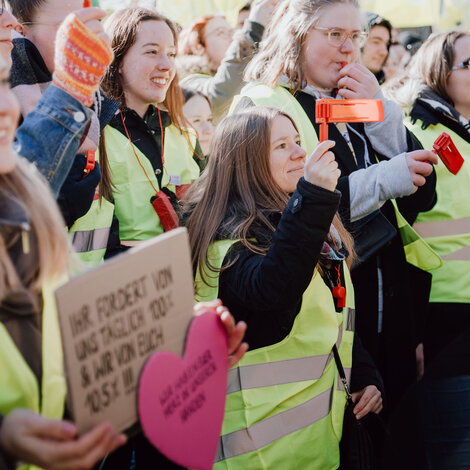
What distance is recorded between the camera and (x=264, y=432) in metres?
2.12

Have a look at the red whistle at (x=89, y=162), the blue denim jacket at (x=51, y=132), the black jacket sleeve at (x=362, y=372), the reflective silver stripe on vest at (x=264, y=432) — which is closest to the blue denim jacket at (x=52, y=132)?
the blue denim jacket at (x=51, y=132)

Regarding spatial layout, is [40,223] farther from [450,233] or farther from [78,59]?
[450,233]

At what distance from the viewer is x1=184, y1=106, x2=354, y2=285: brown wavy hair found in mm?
2246

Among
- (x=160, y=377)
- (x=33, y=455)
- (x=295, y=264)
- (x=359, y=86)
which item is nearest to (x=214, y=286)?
(x=295, y=264)

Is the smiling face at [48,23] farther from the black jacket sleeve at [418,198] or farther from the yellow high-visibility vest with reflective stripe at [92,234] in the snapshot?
the black jacket sleeve at [418,198]

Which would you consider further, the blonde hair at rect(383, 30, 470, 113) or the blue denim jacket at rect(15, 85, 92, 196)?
the blonde hair at rect(383, 30, 470, 113)

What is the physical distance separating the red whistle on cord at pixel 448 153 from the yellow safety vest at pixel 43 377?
222cm

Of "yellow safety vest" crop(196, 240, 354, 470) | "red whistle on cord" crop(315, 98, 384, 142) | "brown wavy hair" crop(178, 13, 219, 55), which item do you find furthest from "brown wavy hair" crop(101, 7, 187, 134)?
"brown wavy hair" crop(178, 13, 219, 55)

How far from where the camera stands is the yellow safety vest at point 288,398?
2119 mm

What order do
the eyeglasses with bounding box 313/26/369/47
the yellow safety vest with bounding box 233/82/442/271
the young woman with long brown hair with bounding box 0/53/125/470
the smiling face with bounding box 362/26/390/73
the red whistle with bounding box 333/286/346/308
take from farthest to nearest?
the smiling face with bounding box 362/26/390/73 < the eyeglasses with bounding box 313/26/369/47 < the yellow safety vest with bounding box 233/82/442/271 < the red whistle with bounding box 333/286/346/308 < the young woman with long brown hair with bounding box 0/53/125/470

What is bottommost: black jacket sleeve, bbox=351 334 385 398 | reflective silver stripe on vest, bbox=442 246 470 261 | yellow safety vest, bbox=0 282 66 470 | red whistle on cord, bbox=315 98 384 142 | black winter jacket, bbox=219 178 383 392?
black jacket sleeve, bbox=351 334 385 398

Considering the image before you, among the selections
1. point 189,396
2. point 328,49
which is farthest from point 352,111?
point 189,396

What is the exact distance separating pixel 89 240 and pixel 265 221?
75 cm

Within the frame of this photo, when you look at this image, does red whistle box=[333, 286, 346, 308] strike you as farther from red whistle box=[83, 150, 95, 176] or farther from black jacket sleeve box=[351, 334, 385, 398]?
red whistle box=[83, 150, 95, 176]
